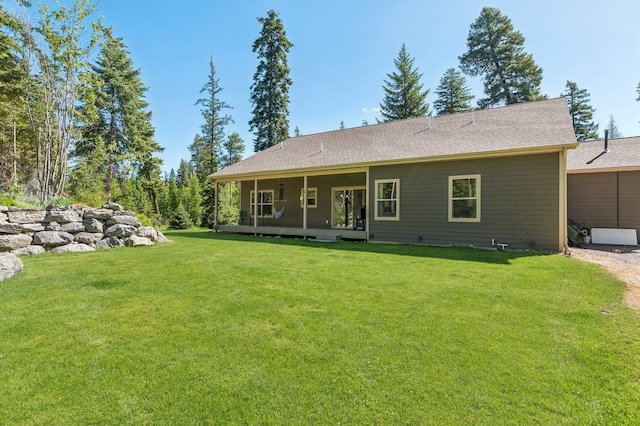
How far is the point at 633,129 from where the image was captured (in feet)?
A: 83.4

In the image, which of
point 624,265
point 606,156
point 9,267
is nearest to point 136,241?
point 9,267

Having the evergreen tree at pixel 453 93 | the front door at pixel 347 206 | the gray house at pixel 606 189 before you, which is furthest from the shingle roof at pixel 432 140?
the evergreen tree at pixel 453 93

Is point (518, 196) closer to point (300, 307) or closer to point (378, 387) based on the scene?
point (300, 307)

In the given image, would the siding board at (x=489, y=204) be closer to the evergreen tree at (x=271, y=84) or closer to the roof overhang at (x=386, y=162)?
the roof overhang at (x=386, y=162)

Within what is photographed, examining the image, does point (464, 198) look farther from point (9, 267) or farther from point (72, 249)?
point (72, 249)

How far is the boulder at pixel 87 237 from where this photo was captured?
315 inches

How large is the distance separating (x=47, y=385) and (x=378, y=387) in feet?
7.28

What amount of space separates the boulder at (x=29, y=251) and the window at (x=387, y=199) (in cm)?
865

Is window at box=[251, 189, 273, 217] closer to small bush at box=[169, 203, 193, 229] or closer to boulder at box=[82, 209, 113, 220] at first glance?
small bush at box=[169, 203, 193, 229]

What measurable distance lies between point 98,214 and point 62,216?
30.5 inches

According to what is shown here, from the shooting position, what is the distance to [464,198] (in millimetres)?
8805

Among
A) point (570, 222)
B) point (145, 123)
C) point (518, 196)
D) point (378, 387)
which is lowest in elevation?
point (378, 387)

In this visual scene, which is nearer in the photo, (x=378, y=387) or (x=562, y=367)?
(x=378, y=387)

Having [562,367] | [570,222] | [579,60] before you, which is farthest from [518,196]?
[579,60]
